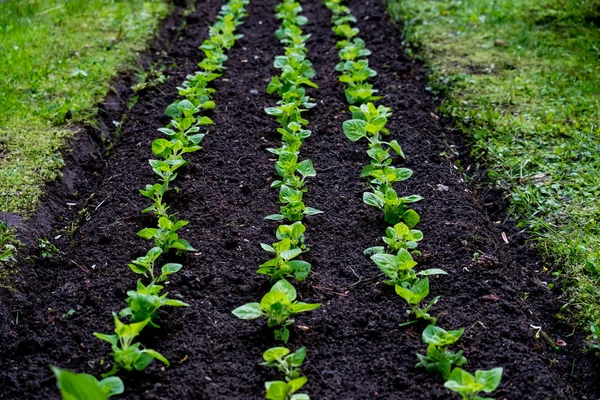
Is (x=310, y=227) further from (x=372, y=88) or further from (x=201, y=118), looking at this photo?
(x=372, y=88)

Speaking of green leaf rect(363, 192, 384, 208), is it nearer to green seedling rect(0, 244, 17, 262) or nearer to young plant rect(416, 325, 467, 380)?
young plant rect(416, 325, 467, 380)

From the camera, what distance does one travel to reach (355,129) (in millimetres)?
4637

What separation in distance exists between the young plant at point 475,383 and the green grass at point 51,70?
2685mm

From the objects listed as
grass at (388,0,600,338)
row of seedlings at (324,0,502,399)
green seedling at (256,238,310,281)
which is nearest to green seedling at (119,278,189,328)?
green seedling at (256,238,310,281)

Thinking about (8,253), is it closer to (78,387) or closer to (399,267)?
(78,387)

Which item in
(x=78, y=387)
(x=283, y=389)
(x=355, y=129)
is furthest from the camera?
(x=355, y=129)

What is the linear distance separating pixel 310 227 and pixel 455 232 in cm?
81

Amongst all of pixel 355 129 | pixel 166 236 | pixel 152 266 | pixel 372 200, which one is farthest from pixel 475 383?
pixel 355 129

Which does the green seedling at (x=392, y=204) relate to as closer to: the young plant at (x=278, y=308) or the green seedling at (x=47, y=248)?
the young plant at (x=278, y=308)

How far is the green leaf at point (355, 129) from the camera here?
4.61m

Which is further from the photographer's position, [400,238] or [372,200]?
[372,200]

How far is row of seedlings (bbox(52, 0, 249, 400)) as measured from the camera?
2.76 meters

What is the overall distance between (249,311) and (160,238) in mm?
802

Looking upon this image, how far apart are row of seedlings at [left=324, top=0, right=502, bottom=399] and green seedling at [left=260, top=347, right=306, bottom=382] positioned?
0.53 m
